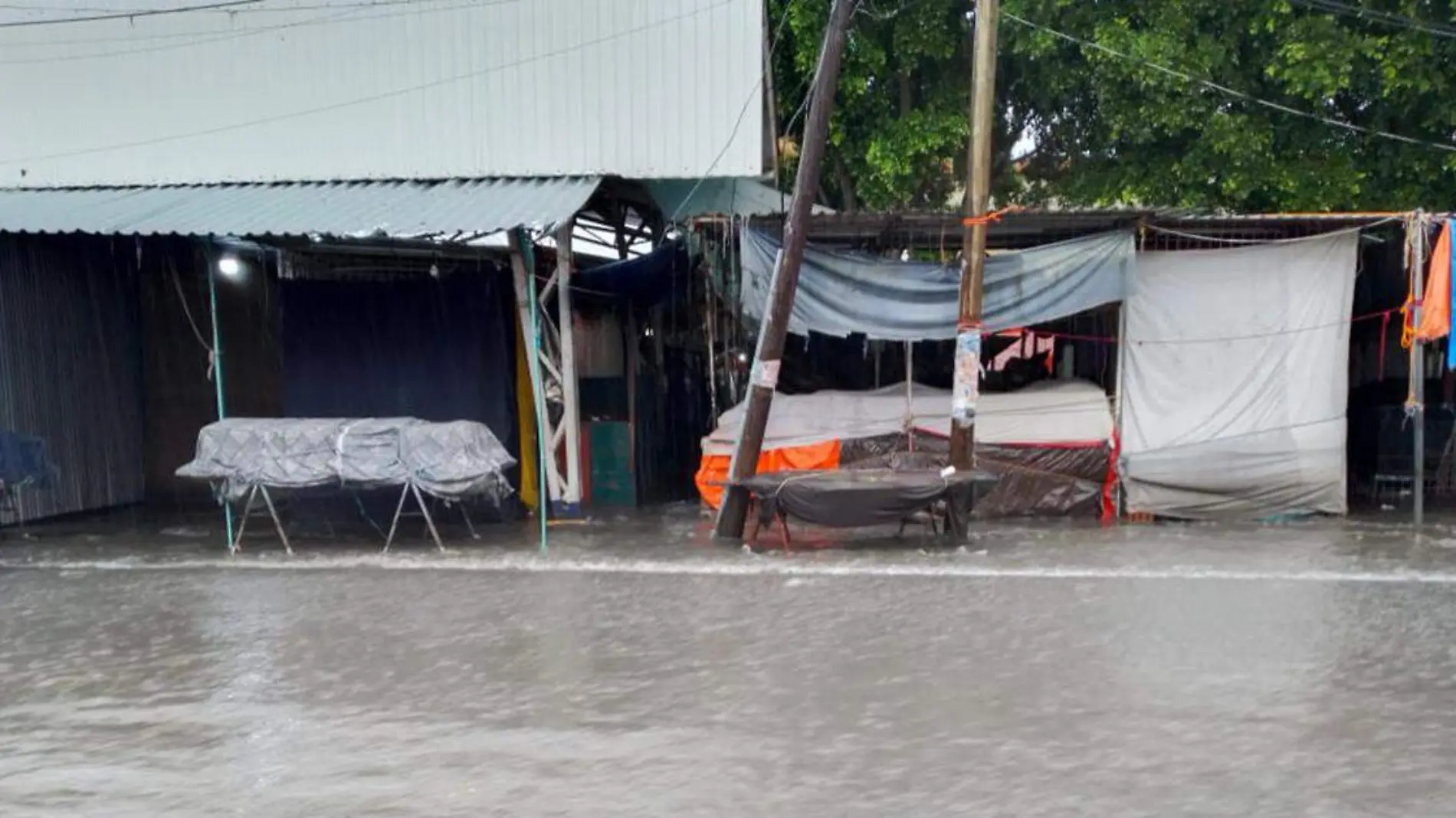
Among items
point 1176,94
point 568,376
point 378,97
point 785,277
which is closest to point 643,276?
point 568,376

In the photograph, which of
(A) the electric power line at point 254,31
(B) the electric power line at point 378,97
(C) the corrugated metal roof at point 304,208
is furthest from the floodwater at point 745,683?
(A) the electric power line at point 254,31

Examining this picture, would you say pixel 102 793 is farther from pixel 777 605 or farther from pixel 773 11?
pixel 773 11

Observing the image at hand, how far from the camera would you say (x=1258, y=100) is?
40.7ft

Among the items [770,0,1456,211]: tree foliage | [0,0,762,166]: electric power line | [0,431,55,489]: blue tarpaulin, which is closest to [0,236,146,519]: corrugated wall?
[0,431,55,489]: blue tarpaulin

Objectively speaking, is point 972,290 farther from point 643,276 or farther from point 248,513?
point 248,513

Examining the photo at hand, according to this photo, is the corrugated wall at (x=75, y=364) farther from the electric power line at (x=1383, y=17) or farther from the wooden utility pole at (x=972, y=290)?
the electric power line at (x=1383, y=17)

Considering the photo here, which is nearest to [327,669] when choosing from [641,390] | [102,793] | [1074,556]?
[102,793]

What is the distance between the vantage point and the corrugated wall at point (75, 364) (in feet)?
39.3

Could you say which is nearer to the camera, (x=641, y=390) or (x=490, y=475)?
(x=490, y=475)

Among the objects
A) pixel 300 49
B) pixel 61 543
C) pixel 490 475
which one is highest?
pixel 300 49

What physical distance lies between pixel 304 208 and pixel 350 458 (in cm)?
284

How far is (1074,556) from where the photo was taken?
9492 millimetres

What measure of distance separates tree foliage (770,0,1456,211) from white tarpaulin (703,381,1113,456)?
3368 mm

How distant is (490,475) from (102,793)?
207 inches
